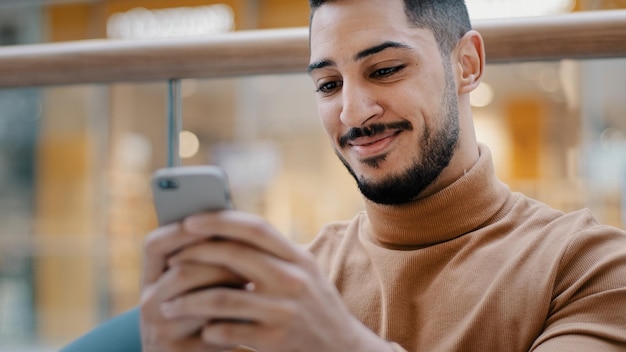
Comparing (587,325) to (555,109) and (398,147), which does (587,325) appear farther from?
(555,109)

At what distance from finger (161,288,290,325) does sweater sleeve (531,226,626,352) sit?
0.42m

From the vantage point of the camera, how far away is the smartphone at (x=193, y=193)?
2.57ft

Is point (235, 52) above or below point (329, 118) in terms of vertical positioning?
above

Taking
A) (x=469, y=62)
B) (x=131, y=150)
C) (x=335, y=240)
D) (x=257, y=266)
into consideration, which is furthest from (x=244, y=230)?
(x=131, y=150)

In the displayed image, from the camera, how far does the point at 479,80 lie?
1396 millimetres

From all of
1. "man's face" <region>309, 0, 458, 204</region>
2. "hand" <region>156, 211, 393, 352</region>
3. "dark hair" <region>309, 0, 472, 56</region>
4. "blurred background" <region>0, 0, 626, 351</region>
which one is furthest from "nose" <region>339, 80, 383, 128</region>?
"blurred background" <region>0, 0, 626, 351</region>

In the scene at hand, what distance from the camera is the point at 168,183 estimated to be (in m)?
0.80

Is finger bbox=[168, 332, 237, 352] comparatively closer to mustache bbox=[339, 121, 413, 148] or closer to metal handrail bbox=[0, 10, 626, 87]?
mustache bbox=[339, 121, 413, 148]

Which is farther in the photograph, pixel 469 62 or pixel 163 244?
pixel 469 62

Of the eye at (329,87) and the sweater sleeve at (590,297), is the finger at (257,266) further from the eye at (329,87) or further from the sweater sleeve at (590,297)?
the eye at (329,87)

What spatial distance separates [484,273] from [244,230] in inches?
21.0

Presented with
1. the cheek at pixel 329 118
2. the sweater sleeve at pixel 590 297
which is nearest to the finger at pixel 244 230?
the sweater sleeve at pixel 590 297

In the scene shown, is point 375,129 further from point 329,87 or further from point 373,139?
point 329,87

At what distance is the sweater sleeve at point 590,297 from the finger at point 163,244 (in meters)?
0.52
